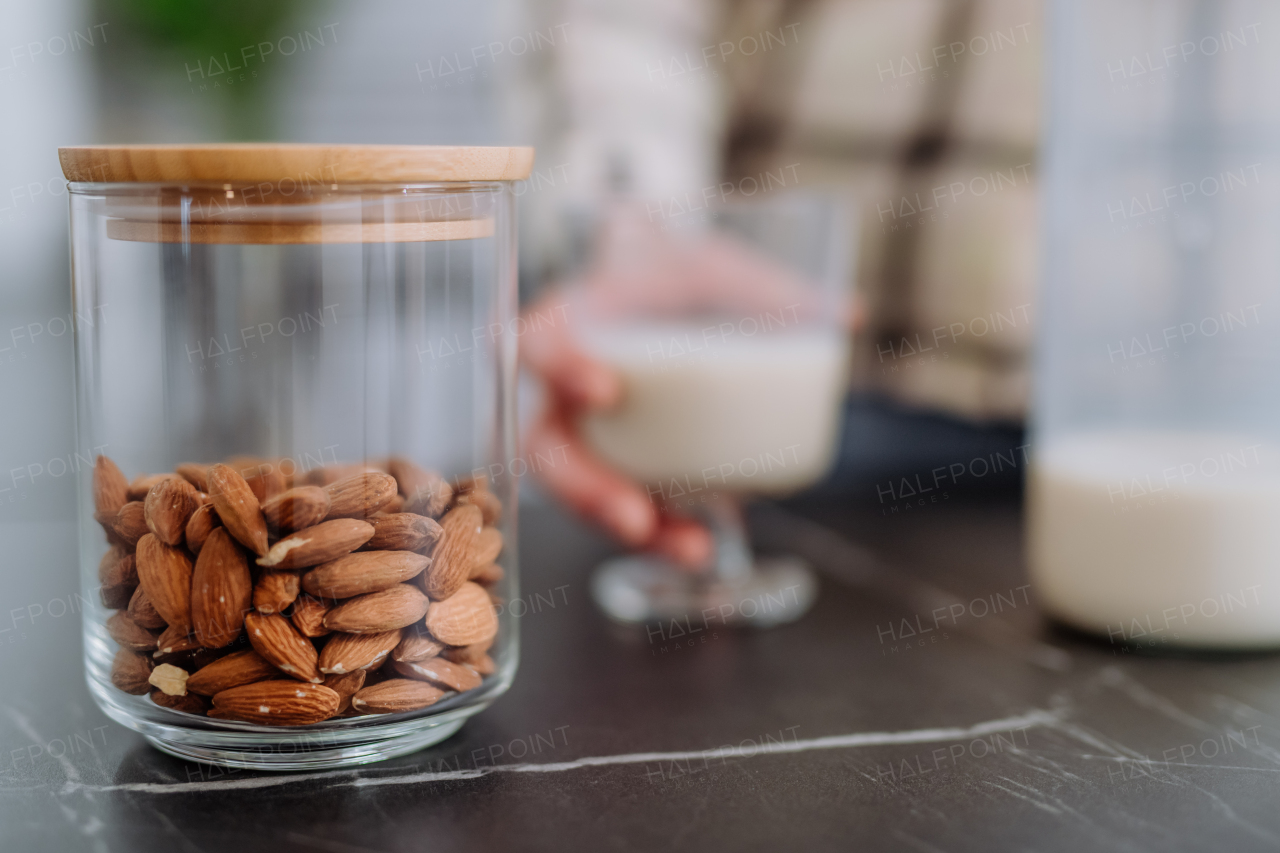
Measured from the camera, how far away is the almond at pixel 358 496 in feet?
1.66

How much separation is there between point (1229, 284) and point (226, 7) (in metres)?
1.81

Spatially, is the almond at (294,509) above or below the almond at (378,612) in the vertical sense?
above

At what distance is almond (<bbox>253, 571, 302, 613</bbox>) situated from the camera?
49 cm

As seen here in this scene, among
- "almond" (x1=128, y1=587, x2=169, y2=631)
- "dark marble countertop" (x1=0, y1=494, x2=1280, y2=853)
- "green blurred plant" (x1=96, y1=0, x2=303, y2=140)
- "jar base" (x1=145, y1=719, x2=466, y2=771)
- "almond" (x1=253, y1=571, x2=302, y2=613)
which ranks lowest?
"dark marble countertop" (x1=0, y1=494, x2=1280, y2=853)

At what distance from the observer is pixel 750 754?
1.95ft

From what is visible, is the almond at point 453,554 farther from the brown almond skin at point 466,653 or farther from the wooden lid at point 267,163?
the wooden lid at point 267,163

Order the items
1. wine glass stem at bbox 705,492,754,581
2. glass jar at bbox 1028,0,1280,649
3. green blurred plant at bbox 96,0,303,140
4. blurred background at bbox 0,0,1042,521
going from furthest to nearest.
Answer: green blurred plant at bbox 96,0,303,140
blurred background at bbox 0,0,1042,521
wine glass stem at bbox 705,492,754,581
glass jar at bbox 1028,0,1280,649

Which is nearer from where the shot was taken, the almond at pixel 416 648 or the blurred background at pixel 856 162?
the almond at pixel 416 648

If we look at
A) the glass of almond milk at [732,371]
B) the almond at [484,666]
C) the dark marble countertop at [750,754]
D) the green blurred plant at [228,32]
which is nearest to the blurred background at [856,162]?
the glass of almond milk at [732,371]

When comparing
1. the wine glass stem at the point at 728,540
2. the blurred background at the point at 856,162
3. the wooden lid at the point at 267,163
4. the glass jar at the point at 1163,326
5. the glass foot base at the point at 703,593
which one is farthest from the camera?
the blurred background at the point at 856,162

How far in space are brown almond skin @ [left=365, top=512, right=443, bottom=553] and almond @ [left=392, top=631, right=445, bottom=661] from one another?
4cm

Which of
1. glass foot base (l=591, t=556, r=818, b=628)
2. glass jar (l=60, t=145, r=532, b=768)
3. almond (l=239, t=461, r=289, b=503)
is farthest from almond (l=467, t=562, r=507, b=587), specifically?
glass foot base (l=591, t=556, r=818, b=628)

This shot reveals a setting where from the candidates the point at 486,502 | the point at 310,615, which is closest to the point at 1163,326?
the point at 486,502

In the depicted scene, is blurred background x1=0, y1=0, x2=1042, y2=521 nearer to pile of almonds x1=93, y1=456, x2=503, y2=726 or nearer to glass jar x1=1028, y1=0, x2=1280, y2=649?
glass jar x1=1028, y1=0, x2=1280, y2=649
